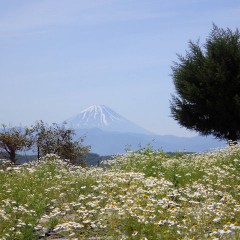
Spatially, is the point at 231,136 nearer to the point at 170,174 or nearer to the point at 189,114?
the point at 189,114

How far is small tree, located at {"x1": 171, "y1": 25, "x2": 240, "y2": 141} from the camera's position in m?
30.7

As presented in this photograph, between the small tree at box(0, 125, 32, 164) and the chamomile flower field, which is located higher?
the small tree at box(0, 125, 32, 164)

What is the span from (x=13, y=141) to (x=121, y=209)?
2440 centimetres

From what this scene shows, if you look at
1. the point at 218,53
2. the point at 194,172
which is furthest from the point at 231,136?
the point at 194,172

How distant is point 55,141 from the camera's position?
109ft

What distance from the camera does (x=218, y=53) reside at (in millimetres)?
31703

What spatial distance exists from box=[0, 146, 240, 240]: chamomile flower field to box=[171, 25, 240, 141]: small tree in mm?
18342

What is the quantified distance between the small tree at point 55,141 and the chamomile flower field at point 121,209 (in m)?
19.8

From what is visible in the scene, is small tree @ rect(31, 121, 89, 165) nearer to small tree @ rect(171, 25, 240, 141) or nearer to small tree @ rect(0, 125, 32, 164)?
small tree @ rect(0, 125, 32, 164)

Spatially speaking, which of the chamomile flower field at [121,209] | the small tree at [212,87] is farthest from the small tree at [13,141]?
the chamomile flower field at [121,209]

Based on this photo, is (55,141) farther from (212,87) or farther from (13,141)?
(212,87)

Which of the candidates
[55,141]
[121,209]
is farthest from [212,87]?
[121,209]

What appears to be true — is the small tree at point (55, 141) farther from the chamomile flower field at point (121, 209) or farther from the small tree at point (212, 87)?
the chamomile flower field at point (121, 209)

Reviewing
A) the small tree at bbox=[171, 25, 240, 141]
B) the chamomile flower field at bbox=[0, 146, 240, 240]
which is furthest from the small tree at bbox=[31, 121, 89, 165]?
the chamomile flower field at bbox=[0, 146, 240, 240]
